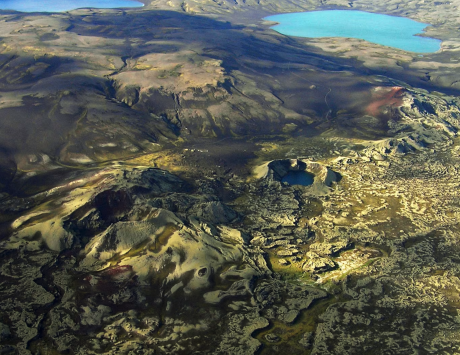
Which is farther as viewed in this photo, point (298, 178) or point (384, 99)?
point (384, 99)

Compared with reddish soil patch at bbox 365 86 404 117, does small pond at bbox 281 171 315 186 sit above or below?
below

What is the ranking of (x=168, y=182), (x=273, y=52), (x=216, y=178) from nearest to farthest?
(x=168, y=182), (x=216, y=178), (x=273, y=52)

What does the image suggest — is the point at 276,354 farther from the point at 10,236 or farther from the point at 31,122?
the point at 31,122

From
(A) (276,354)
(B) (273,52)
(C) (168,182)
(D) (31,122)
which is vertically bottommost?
(A) (276,354)

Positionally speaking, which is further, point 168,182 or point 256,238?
point 168,182

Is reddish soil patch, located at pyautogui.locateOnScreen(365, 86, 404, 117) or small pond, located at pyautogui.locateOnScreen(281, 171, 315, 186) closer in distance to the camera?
small pond, located at pyautogui.locateOnScreen(281, 171, 315, 186)

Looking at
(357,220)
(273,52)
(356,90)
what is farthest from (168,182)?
(273,52)

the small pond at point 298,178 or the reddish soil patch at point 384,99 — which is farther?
the reddish soil patch at point 384,99

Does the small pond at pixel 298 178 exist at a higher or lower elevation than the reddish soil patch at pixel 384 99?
lower
